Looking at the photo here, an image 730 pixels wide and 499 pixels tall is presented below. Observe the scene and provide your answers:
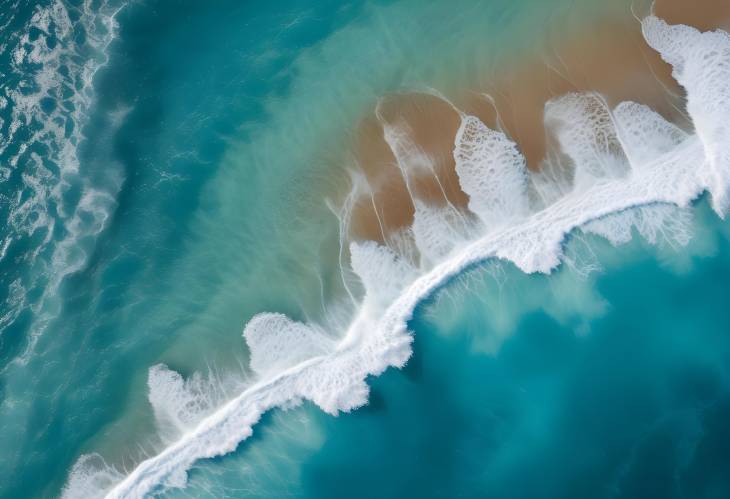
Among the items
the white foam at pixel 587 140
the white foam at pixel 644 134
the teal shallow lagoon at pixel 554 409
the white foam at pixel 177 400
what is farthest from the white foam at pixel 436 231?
the white foam at pixel 177 400

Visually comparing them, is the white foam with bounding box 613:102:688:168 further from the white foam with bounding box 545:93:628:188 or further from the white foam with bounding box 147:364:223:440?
the white foam with bounding box 147:364:223:440

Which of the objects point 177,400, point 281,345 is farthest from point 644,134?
point 177,400

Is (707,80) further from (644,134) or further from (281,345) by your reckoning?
(281,345)

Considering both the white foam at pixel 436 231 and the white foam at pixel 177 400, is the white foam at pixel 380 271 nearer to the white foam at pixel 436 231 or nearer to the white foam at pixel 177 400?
the white foam at pixel 436 231

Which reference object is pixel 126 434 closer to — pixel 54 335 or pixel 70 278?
pixel 54 335

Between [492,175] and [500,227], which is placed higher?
[492,175]

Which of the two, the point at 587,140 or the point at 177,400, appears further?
the point at 587,140

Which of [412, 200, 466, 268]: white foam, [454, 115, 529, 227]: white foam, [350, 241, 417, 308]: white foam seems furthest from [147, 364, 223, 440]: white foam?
[454, 115, 529, 227]: white foam
